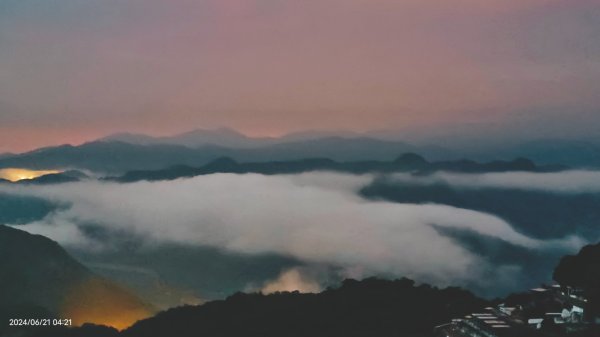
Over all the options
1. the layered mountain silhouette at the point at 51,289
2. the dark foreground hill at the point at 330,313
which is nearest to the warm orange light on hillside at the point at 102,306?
the layered mountain silhouette at the point at 51,289

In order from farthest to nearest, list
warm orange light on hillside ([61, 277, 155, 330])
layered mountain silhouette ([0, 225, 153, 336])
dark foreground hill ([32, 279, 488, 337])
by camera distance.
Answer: warm orange light on hillside ([61, 277, 155, 330])
layered mountain silhouette ([0, 225, 153, 336])
dark foreground hill ([32, 279, 488, 337])

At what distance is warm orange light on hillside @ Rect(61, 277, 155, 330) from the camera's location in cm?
15688

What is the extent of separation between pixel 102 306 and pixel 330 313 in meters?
105

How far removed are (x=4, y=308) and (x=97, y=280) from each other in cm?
3362

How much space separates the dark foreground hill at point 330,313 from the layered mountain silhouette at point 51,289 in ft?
212

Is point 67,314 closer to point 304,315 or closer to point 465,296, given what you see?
point 304,315

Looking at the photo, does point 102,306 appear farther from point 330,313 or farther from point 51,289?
point 330,313

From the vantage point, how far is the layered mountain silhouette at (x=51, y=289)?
15650 cm

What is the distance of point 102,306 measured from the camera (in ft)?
540

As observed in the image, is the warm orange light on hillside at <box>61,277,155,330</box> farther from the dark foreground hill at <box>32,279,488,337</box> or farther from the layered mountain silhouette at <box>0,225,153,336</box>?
the dark foreground hill at <box>32,279,488,337</box>

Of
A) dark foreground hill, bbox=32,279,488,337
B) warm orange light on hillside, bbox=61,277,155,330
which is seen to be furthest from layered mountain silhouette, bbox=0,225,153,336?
dark foreground hill, bbox=32,279,488,337

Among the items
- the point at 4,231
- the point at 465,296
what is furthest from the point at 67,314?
the point at 465,296

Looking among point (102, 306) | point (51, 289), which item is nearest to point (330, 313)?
point (102, 306)

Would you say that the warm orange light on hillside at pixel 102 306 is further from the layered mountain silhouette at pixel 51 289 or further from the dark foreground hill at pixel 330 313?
the dark foreground hill at pixel 330 313
